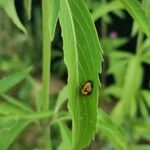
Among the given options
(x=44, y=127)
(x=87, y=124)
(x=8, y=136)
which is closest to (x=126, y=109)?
(x=44, y=127)

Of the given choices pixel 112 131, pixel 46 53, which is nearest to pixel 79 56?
pixel 46 53

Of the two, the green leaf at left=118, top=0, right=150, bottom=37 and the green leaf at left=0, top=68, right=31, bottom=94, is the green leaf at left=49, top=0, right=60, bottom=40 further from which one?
the green leaf at left=0, top=68, right=31, bottom=94

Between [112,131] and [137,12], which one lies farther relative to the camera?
[112,131]

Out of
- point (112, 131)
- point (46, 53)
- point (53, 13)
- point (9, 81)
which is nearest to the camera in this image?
point (53, 13)

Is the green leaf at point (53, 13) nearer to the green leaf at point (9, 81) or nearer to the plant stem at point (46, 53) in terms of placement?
the plant stem at point (46, 53)

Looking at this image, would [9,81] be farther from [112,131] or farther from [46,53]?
[112,131]

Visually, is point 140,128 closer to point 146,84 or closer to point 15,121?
point 15,121
